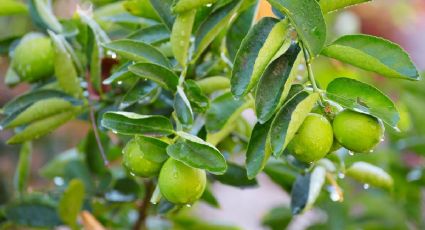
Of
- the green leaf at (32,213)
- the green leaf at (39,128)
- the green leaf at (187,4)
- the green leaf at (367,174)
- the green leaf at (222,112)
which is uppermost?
the green leaf at (187,4)

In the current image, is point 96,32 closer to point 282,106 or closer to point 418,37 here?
point 282,106

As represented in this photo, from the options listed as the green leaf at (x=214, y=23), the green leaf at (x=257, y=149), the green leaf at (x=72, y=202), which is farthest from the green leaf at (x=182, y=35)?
the green leaf at (x=72, y=202)

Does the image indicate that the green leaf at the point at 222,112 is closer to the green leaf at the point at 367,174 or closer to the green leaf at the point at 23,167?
the green leaf at the point at 367,174

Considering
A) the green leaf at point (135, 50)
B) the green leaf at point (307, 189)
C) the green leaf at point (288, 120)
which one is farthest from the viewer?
the green leaf at point (307, 189)

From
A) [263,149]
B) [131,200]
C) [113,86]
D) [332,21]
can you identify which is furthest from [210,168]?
[332,21]

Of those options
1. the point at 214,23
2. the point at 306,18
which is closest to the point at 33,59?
the point at 214,23

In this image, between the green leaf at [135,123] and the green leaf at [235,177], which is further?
the green leaf at [235,177]

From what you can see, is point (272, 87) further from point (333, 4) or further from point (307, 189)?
point (307, 189)
